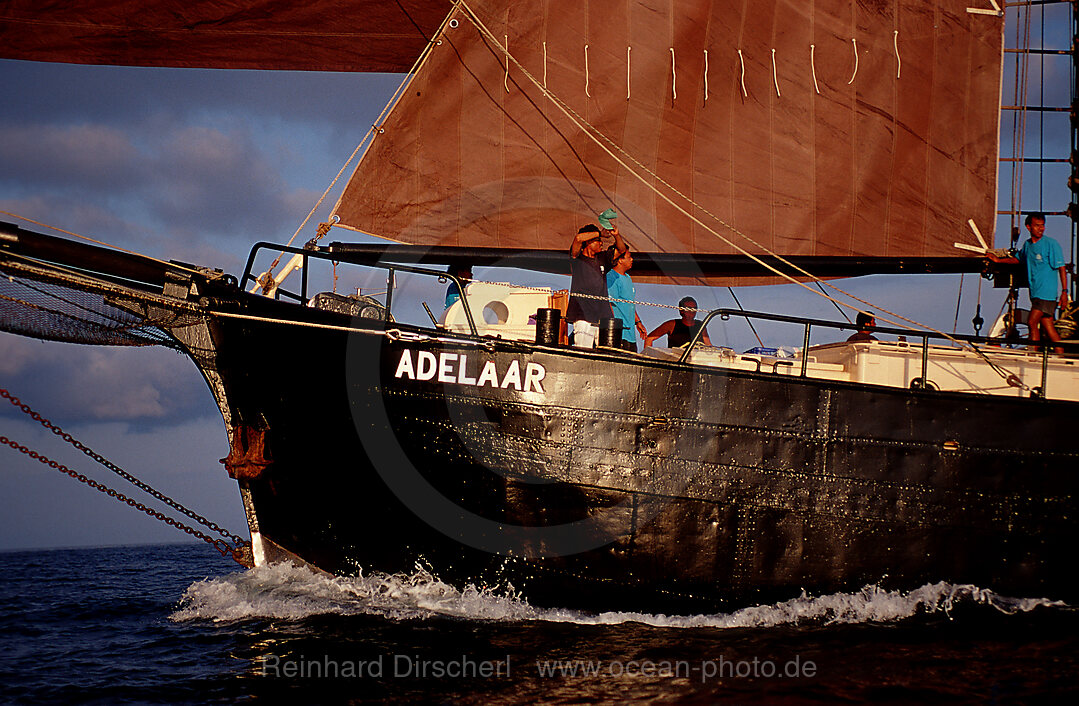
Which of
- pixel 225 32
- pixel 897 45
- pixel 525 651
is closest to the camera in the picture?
pixel 525 651

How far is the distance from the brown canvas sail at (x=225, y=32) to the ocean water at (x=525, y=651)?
6760 millimetres

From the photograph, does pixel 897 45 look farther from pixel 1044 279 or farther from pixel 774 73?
pixel 1044 279

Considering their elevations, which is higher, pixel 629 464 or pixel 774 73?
pixel 774 73

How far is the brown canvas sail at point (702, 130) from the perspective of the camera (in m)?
9.99

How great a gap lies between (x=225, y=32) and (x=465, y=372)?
235 inches

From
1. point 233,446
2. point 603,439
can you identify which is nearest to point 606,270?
point 603,439

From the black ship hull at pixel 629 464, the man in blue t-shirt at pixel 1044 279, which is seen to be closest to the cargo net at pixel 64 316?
the black ship hull at pixel 629 464

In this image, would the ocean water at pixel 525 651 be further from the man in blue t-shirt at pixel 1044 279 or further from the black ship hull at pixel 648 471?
the man in blue t-shirt at pixel 1044 279

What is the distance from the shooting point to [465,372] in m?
8.05

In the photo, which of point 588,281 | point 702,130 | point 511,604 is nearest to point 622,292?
point 588,281

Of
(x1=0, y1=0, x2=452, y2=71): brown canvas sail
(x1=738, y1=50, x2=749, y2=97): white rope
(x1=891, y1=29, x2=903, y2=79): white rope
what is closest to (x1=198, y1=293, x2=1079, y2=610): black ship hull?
(x1=0, y1=0, x2=452, y2=71): brown canvas sail

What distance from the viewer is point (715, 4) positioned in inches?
427

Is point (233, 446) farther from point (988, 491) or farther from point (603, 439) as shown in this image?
point (988, 491)

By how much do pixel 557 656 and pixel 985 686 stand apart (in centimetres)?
332
